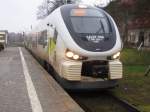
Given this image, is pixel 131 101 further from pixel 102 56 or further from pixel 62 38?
pixel 62 38

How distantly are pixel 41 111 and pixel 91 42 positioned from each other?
463cm

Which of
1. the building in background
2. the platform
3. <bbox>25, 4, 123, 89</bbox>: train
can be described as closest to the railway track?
<bbox>25, 4, 123, 89</bbox>: train

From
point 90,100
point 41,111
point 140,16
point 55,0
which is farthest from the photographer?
point 55,0

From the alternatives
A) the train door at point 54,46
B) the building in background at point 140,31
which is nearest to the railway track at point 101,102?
the train door at point 54,46

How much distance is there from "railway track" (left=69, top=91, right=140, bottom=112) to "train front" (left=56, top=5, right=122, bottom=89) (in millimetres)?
513

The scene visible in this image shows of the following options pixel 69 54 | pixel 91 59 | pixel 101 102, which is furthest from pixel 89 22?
pixel 101 102

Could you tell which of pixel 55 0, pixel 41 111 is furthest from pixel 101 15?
pixel 55 0

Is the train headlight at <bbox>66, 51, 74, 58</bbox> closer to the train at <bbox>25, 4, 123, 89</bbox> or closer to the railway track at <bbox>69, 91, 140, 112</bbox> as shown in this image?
the train at <bbox>25, 4, 123, 89</bbox>

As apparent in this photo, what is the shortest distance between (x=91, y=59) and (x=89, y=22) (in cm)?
171

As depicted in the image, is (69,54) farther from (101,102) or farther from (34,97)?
(34,97)

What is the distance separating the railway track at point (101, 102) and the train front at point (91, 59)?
0.51m

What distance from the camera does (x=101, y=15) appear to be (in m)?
15.5

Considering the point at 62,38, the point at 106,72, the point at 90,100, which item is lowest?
the point at 90,100

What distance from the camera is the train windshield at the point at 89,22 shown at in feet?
48.8
